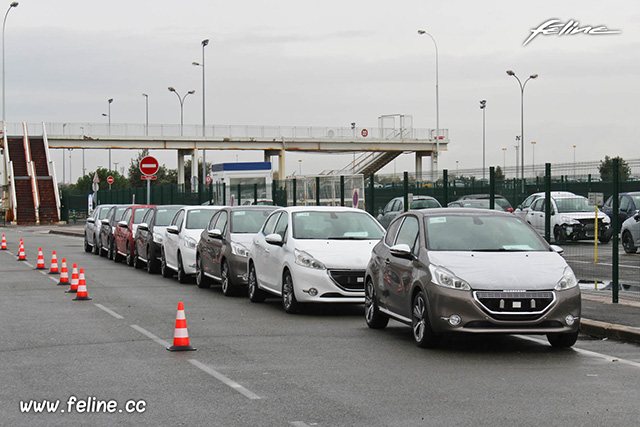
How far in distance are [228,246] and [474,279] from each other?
7669 millimetres

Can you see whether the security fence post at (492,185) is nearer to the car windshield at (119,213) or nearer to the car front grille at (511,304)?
the car front grille at (511,304)

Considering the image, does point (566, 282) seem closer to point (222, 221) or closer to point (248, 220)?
point (248, 220)

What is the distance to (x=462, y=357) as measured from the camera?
10.2 metres

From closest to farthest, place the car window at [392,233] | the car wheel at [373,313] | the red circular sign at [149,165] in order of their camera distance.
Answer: the car window at [392,233] < the car wheel at [373,313] < the red circular sign at [149,165]

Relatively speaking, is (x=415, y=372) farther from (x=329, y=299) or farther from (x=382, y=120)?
(x=382, y=120)

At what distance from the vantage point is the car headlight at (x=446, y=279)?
1033 cm

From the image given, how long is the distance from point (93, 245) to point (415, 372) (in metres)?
23.8

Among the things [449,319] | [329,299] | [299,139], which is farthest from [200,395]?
[299,139]

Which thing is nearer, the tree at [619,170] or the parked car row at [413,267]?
the parked car row at [413,267]

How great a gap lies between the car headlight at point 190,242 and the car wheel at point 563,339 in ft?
34.1

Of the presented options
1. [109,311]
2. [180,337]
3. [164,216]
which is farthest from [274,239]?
[164,216]

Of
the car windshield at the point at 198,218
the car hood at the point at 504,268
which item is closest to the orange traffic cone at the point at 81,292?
the car windshield at the point at 198,218

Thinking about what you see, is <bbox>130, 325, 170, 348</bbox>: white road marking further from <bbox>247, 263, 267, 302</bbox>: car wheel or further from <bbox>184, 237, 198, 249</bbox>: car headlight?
<bbox>184, 237, 198, 249</bbox>: car headlight

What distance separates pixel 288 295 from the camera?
1443 centimetres
